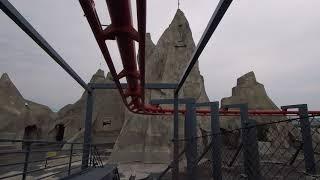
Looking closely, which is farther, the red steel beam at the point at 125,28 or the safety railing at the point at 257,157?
the safety railing at the point at 257,157

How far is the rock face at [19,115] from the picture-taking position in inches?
1267

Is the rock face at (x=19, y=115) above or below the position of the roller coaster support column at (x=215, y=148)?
above

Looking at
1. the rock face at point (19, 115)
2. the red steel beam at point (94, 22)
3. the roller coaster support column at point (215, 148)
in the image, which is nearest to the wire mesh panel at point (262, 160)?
the roller coaster support column at point (215, 148)

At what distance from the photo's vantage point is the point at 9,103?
3341cm

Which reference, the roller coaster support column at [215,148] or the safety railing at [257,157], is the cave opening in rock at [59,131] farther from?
the roller coaster support column at [215,148]

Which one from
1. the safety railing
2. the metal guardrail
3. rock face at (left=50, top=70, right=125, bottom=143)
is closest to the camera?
the metal guardrail

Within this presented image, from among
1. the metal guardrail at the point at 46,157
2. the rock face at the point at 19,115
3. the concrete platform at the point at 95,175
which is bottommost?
the concrete platform at the point at 95,175

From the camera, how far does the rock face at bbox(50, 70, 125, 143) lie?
107 feet

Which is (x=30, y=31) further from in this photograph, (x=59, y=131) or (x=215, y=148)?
(x=59, y=131)

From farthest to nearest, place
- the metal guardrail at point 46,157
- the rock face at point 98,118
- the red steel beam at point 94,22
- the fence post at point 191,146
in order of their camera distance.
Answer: the rock face at point 98,118, the fence post at point 191,146, the metal guardrail at point 46,157, the red steel beam at point 94,22

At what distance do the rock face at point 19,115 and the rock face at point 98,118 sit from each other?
1642 mm

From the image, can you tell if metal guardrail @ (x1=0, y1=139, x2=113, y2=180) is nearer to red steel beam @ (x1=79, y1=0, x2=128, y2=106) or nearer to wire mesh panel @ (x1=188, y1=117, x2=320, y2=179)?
red steel beam @ (x1=79, y1=0, x2=128, y2=106)

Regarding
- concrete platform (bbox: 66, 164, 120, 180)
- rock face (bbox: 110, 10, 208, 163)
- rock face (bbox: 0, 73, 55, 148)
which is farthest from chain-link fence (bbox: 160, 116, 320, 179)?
rock face (bbox: 0, 73, 55, 148)

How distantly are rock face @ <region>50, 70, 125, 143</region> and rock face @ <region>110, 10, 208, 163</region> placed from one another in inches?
242
